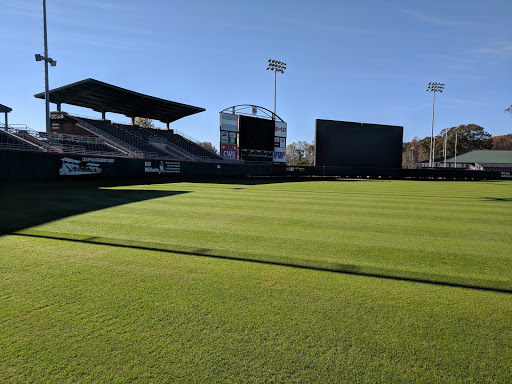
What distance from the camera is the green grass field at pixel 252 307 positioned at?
184 centimetres

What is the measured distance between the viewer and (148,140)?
39.4m

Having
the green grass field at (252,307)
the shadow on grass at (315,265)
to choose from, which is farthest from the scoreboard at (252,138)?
the shadow on grass at (315,265)

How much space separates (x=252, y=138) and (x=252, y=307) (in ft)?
120

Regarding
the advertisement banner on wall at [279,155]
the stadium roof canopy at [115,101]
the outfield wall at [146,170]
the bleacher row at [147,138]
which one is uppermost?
the stadium roof canopy at [115,101]

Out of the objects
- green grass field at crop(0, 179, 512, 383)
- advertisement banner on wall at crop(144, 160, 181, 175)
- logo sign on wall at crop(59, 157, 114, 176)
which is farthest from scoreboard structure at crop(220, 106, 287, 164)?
green grass field at crop(0, 179, 512, 383)

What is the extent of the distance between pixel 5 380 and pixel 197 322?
1090 mm

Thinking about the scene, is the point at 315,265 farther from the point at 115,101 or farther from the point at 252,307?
the point at 115,101

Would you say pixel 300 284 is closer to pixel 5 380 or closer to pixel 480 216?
pixel 5 380

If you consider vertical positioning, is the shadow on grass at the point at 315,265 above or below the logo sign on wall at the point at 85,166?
below

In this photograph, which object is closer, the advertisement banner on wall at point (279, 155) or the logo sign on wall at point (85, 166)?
the logo sign on wall at point (85, 166)

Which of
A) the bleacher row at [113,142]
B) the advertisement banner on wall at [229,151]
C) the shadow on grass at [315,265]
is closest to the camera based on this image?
the shadow on grass at [315,265]

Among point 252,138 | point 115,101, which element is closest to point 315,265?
point 252,138

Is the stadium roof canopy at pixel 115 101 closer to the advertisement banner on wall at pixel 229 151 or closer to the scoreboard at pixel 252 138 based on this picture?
the scoreboard at pixel 252 138

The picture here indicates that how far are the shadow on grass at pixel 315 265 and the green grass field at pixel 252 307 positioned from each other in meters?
0.02
